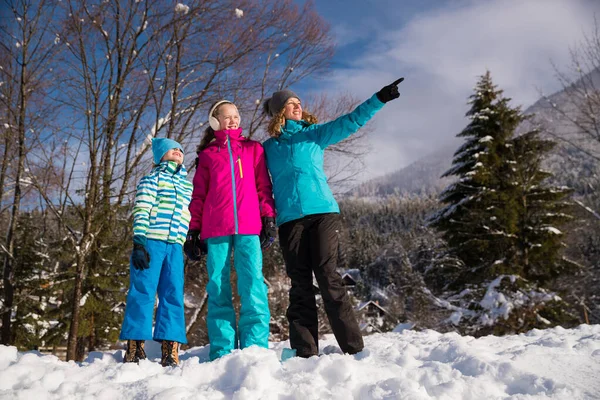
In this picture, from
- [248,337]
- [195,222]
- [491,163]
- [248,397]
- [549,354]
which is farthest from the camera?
[491,163]

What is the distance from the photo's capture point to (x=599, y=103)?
1009cm

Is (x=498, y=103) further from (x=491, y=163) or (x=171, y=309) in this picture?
(x=171, y=309)

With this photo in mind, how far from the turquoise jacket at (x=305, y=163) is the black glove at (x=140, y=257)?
1.10 m

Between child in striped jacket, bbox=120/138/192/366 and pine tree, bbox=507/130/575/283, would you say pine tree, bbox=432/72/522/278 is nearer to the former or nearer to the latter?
pine tree, bbox=507/130/575/283

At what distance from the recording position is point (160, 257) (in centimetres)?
330

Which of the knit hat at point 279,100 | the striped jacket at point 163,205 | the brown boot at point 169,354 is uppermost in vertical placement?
the knit hat at point 279,100

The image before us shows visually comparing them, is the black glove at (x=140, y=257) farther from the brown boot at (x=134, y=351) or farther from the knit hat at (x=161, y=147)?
the knit hat at (x=161, y=147)

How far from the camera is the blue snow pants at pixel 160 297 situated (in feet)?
10.2

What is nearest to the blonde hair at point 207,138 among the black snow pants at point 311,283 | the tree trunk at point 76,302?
the black snow pants at point 311,283

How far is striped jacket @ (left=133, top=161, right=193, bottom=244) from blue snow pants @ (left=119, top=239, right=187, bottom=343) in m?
0.11

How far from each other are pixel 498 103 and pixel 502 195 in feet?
12.9

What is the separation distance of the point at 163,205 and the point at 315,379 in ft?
6.64

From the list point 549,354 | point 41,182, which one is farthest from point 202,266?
point 549,354

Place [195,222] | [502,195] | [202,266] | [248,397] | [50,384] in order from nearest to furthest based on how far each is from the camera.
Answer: [248,397], [50,384], [195,222], [202,266], [502,195]
